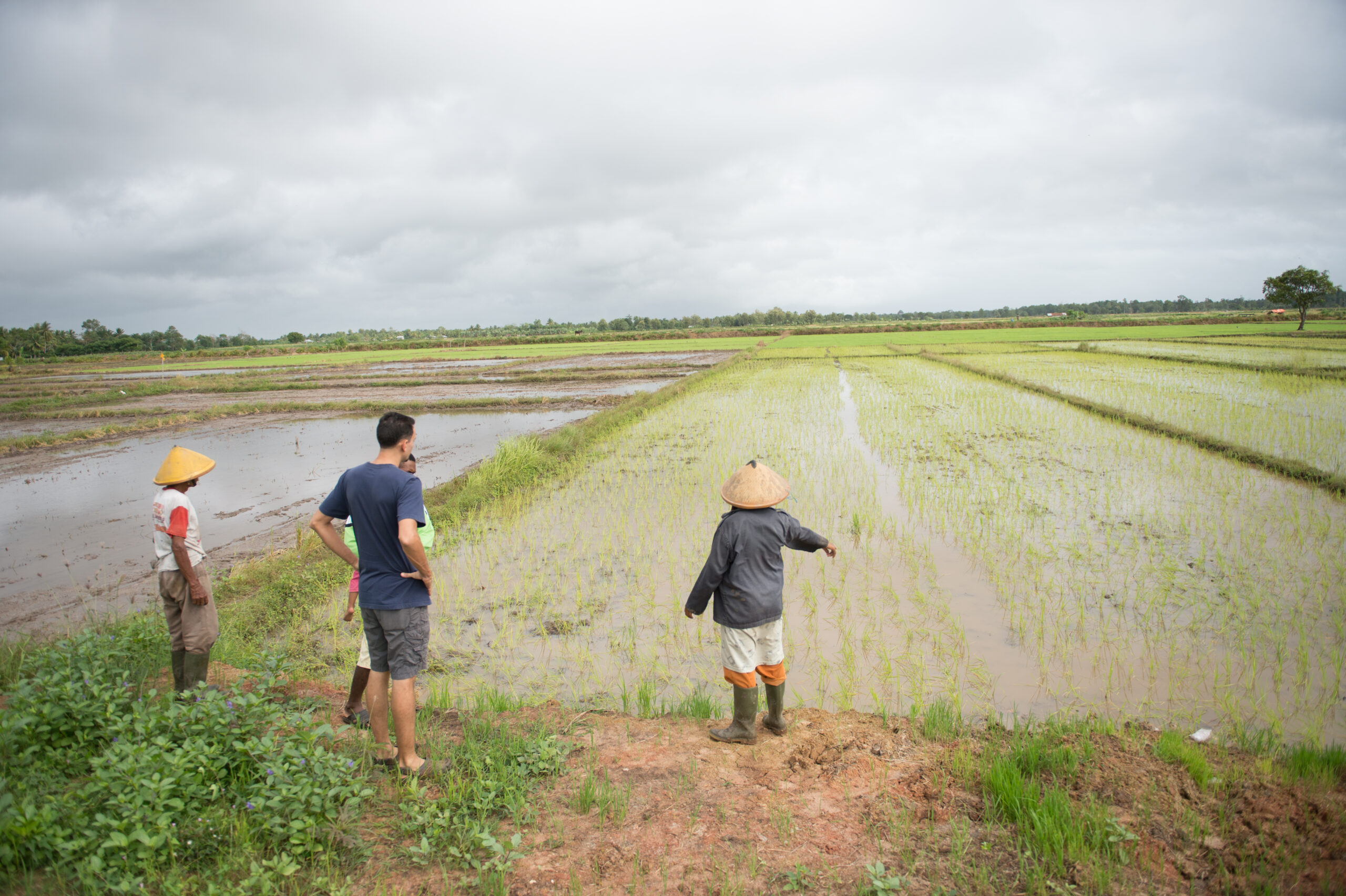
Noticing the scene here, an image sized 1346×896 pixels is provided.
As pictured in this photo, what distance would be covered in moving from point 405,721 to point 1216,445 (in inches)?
394

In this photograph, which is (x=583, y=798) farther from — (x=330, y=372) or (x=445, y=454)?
(x=330, y=372)

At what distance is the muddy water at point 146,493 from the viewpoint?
5.65 metres

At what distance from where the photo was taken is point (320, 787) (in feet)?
7.36

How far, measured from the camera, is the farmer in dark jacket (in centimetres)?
288

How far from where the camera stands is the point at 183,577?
3047 millimetres

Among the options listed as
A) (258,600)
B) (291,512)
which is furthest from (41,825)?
(291,512)

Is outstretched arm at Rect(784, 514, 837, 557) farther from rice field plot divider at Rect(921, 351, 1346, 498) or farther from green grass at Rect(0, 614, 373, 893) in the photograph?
rice field plot divider at Rect(921, 351, 1346, 498)

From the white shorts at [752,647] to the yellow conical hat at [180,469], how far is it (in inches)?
101

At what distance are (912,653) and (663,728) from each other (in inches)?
67.3

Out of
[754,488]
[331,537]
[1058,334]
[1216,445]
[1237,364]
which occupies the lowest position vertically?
[1216,445]

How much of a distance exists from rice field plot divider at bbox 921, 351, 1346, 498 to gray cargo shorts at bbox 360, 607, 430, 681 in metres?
8.35

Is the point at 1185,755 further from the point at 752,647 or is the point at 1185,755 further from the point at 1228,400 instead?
the point at 1228,400

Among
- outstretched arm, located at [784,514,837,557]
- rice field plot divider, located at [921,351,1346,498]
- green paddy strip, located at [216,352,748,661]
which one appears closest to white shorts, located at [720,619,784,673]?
outstretched arm, located at [784,514,837,557]

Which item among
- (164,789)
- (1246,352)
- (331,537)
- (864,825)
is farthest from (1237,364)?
(164,789)
